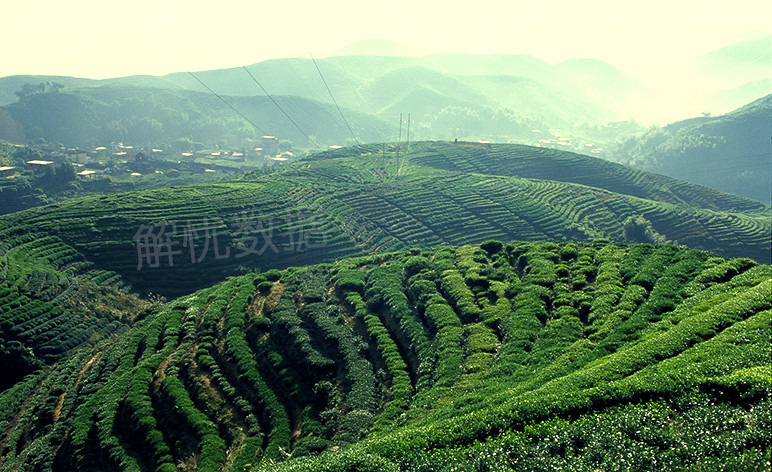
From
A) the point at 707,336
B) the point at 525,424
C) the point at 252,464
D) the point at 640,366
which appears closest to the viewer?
the point at 525,424

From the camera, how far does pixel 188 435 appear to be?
32.7m

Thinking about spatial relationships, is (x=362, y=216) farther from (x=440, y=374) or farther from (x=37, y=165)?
(x=37, y=165)

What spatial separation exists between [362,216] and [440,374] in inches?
2992

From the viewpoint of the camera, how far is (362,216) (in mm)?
107125

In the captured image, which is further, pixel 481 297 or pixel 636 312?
pixel 481 297

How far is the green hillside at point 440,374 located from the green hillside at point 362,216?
3197 cm

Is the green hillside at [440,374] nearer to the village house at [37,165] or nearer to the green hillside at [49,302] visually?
the green hillside at [49,302]

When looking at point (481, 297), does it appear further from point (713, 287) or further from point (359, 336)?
point (713, 287)

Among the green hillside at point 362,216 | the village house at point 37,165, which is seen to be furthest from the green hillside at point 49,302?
the village house at point 37,165

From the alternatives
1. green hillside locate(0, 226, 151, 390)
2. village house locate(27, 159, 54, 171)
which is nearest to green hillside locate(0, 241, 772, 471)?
green hillside locate(0, 226, 151, 390)

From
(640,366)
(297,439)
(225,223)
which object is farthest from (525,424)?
(225,223)

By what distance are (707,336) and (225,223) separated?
77.5 m

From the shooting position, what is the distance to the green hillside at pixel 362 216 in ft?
262

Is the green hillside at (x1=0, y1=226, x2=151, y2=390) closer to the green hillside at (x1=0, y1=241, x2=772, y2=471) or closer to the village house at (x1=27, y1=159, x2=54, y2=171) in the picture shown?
the green hillside at (x1=0, y1=241, x2=772, y2=471)
